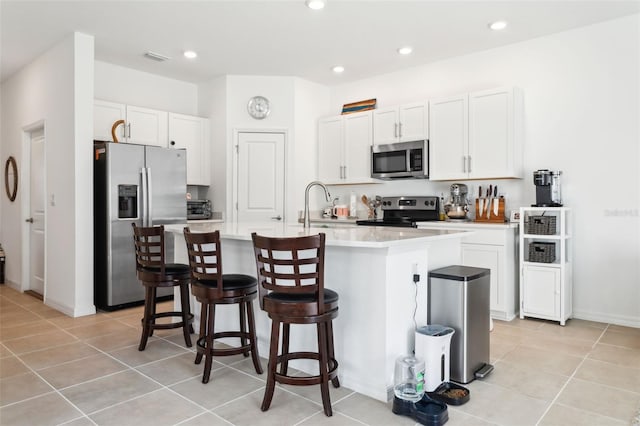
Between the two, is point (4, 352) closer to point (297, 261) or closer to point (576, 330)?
point (297, 261)

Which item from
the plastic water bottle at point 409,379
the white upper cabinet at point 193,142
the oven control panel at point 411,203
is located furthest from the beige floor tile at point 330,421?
the white upper cabinet at point 193,142

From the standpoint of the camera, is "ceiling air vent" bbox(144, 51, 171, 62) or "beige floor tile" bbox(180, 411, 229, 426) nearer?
"beige floor tile" bbox(180, 411, 229, 426)

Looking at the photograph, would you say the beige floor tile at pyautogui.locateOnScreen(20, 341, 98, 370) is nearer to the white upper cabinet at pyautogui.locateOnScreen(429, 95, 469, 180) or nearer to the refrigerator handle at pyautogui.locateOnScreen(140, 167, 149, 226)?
the refrigerator handle at pyautogui.locateOnScreen(140, 167, 149, 226)

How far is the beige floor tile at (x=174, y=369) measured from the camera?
2.74 m

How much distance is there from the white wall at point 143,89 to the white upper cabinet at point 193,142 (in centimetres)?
34

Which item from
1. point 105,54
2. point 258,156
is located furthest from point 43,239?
point 258,156

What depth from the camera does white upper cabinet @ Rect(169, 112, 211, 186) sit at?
5590 millimetres

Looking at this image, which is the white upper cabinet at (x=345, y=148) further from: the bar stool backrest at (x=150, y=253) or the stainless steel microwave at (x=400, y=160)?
the bar stool backrest at (x=150, y=253)

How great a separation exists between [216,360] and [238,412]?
83cm

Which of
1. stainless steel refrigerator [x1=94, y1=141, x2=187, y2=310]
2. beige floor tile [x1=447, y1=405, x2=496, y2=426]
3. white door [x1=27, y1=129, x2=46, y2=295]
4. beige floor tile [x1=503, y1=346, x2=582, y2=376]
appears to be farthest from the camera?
white door [x1=27, y1=129, x2=46, y2=295]

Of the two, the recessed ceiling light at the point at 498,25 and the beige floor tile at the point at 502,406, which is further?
the recessed ceiling light at the point at 498,25

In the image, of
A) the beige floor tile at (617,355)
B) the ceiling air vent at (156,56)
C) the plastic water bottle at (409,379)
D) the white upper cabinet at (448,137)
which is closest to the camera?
the plastic water bottle at (409,379)

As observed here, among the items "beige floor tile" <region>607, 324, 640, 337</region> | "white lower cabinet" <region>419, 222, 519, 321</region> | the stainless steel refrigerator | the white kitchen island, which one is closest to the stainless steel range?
"white lower cabinet" <region>419, 222, 519, 321</region>

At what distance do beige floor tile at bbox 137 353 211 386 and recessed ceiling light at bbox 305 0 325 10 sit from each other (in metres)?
2.88
